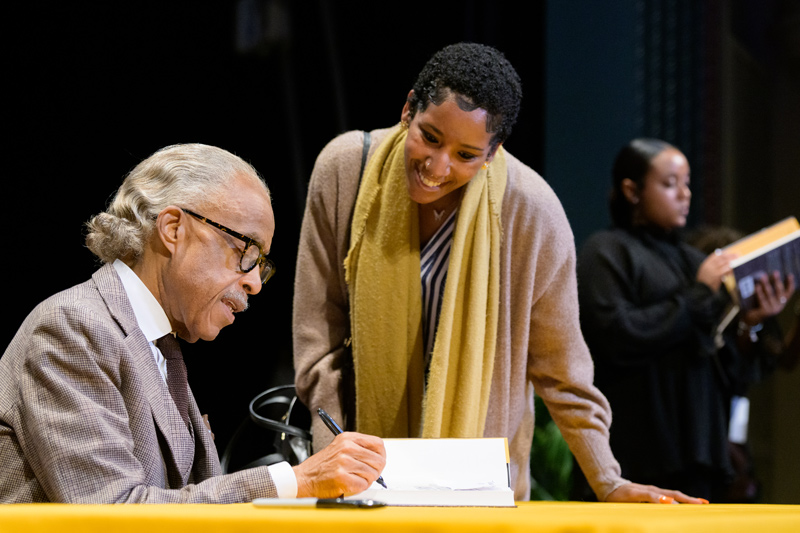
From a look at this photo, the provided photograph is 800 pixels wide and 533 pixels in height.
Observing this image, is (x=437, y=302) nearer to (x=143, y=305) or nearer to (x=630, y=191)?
(x=143, y=305)

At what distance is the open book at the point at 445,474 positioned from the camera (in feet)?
4.33

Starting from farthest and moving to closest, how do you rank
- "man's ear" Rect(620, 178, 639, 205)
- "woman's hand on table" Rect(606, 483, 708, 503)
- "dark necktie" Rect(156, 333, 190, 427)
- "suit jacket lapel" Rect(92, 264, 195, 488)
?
"man's ear" Rect(620, 178, 639, 205), "woman's hand on table" Rect(606, 483, 708, 503), "dark necktie" Rect(156, 333, 190, 427), "suit jacket lapel" Rect(92, 264, 195, 488)

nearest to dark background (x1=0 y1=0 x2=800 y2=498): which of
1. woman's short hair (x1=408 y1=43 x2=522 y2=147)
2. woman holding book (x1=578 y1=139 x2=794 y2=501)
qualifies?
woman holding book (x1=578 y1=139 x2=794 y2=501)

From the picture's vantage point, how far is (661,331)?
9.65ft

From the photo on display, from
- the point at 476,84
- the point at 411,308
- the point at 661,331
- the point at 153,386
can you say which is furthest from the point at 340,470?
the point at 661,331

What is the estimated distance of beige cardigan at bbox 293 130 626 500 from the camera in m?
1.99

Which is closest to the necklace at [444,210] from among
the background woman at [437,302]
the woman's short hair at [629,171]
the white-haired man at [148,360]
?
the background woman at [437,302]

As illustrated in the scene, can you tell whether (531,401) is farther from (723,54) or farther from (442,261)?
(723,54)

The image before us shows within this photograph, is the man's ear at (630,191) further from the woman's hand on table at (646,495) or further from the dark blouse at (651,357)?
the woman's hand on table at (646,495)

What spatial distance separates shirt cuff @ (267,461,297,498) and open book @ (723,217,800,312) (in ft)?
7.32

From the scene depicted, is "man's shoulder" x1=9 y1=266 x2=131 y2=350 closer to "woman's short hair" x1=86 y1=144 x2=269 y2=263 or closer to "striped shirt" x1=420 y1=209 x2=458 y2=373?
"woman's short hair" x1=86 y1=144 x2=269 y2=263

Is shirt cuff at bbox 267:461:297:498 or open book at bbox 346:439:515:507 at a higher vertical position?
shirt cuff at bbox 267:461:297:498

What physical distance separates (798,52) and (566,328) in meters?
3.91

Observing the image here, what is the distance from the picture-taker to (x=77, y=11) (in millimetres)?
2732
